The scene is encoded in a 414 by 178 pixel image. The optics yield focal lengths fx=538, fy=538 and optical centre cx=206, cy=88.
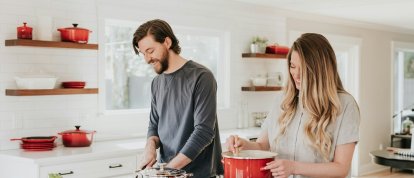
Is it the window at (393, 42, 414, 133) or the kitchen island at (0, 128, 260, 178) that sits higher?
the window at (393, 42, 414, 133)

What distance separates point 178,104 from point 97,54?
2235 millimetres

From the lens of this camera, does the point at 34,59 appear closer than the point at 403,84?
Yes

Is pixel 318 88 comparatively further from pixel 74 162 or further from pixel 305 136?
pixel 74 162

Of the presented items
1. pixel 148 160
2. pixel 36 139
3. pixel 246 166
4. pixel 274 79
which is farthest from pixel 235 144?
pixel 274 79

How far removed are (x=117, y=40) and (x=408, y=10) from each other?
3808mm

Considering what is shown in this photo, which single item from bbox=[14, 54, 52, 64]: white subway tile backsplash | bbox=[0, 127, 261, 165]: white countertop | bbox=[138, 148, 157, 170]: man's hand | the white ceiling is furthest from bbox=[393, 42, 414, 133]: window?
bbox=[138, 148, 157, 170]: man's hand

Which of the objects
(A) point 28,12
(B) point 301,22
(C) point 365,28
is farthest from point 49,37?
(C) point 365,28

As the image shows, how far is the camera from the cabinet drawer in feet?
12.2

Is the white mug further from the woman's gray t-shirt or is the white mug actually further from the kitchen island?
the woman's gray t-shirt

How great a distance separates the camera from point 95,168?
397 centimetres

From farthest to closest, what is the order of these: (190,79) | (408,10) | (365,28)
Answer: (365,28) → (408,10) → (190,79)

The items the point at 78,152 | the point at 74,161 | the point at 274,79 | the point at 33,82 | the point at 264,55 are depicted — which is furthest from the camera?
the point at 274,79

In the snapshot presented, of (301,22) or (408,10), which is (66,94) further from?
(408,10)

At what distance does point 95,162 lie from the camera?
398cm
